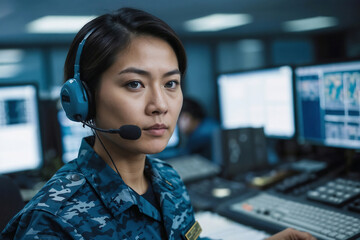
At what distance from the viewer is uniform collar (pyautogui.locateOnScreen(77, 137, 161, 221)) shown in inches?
28.5

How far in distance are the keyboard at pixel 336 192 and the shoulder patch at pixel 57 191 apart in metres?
0.73

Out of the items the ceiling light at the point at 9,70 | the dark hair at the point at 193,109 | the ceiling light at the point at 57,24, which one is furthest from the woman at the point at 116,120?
the ceiling light at the point at 9,70

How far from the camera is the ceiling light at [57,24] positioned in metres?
3.08

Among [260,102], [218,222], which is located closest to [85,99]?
[218,222]

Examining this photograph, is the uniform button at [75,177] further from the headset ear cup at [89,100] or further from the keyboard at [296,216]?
the keyboard at [296,216]

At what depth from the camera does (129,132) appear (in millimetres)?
684

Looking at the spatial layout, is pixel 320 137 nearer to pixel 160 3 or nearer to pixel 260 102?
pixel 260 102

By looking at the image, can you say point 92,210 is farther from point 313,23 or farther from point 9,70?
point 313,23

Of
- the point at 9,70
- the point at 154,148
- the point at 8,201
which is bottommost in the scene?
the point at 8,201

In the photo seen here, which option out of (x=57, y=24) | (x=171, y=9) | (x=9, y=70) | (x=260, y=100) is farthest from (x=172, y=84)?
(x=9, y=70)

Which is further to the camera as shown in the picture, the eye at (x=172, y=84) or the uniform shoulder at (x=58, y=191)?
the eye at (x=172, y=84)

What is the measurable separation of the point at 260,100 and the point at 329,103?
18.3 inches

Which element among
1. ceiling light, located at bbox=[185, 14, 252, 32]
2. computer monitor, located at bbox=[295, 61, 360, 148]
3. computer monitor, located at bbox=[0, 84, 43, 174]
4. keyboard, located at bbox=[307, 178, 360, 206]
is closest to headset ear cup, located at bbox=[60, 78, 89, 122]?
keyboard, located at bbox=[307, 178, 360, 206]

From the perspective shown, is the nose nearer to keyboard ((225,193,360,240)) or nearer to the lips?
the lips
